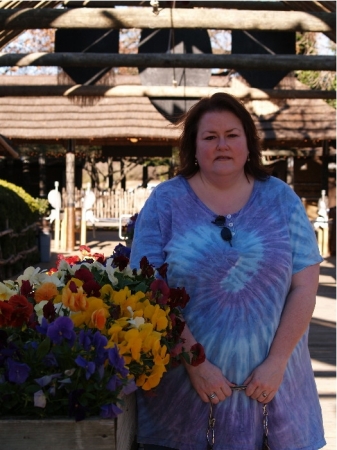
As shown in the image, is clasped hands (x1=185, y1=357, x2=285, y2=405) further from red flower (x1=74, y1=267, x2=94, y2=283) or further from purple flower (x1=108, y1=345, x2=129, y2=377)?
purple flower (x1=108, y1=345, x2=129, y2=377)

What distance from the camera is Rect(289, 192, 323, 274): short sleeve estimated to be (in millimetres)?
2586

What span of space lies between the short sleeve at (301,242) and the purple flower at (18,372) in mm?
1014

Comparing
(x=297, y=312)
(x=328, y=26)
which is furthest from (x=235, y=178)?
(x=328, y=26)

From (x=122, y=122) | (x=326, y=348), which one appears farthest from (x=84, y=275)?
(x=122, y=122)

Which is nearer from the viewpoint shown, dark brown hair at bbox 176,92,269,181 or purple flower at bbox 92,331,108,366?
purple flower at bbox 92,331,108,366

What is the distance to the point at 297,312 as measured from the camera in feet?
8.27

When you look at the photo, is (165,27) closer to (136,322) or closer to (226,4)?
(226,4)

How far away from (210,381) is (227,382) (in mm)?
A: 51

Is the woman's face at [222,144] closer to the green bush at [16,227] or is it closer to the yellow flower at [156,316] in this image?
the yellow flower at [156,316]

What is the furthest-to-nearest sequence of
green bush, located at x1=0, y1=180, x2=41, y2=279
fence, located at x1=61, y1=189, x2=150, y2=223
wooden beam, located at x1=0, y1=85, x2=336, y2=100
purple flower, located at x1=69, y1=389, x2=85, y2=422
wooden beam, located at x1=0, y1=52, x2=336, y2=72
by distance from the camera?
1. fence, located at x1=61, y1=189, x2=150, y2=223
2. green bush, located at x1=0, y1=180, x2=41, y2=279
3. wooden beam, located at x1=0, y1=85, x2=336, y2=100
4. wooden beam, located at x1=0, y1=52, x2=336, y2=72
5. purple flower, located at x1=69, y1=389, x2=85, y2=422

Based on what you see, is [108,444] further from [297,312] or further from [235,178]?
[235,178]

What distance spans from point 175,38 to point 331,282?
18.8ft

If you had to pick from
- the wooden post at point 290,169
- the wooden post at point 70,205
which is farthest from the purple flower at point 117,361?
the wooden post at point 290,169

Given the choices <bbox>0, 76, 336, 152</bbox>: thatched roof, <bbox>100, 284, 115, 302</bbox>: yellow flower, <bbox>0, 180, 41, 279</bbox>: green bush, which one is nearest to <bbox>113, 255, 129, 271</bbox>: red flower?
<bbox>100, 284, 115, 302</bbox>: yellow flower
